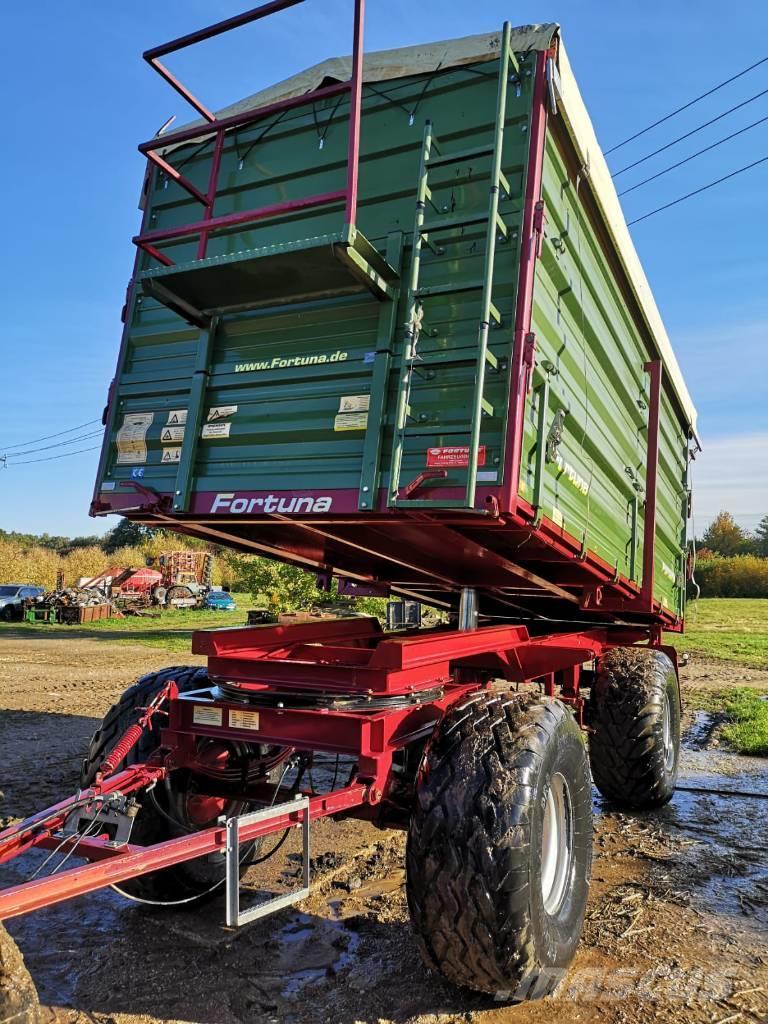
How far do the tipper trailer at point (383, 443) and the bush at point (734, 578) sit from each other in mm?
45829

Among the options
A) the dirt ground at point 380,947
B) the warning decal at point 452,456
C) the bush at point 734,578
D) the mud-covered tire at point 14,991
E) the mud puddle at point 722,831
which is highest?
the bush at point 734,578

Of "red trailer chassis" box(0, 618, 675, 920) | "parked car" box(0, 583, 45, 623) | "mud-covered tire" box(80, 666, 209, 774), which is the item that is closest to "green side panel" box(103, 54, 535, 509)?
"red trailer chassis" box(0, 618, 675, 920)

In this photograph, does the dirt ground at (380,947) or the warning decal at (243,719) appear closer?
the dirt ground at (380,947)

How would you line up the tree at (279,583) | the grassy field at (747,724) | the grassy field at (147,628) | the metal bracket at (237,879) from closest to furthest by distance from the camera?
the metal bracket at (237,879) < the grassy field at (747,724) < the tree at (279,583) < the grassy field at (147,628)

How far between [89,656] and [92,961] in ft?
44.9

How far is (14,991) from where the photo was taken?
2.00 metres

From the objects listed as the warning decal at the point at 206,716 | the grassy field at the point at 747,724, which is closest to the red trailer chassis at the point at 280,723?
the warning decal at the point at 206,716

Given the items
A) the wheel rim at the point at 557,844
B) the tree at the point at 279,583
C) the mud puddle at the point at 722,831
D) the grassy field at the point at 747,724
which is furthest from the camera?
the tree at the point at 279,583

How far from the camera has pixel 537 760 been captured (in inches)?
122

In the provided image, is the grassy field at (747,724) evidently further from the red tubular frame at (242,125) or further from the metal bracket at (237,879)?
A: the red tubular frame at (242,125)

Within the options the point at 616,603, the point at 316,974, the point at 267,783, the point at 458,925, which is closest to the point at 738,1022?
the point at 458,925

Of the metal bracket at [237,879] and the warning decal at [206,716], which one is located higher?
the warning decal at [206,716]

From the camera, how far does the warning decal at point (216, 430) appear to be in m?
3.94

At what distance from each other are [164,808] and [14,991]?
71.0 inches
